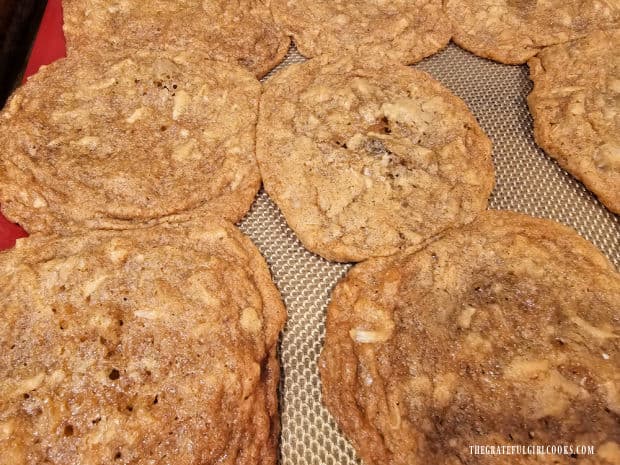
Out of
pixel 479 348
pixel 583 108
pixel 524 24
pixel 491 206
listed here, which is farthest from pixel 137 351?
pixel 524 24

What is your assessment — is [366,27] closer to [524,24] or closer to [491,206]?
[524,24]

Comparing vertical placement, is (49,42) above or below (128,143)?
above

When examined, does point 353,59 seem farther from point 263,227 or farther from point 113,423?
point 113,423

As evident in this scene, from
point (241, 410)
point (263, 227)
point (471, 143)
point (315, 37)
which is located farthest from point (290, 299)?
point (315, 37)

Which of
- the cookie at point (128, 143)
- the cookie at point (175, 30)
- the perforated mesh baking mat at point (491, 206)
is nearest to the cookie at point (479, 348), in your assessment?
the perforated mesh baking mat at point (491, 206)

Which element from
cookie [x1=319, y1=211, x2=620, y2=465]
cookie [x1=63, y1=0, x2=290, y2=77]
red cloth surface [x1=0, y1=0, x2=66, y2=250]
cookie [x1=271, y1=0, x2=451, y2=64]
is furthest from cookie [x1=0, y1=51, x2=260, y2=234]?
cookie [x1=319, y1=211, x2=620, y2=465]

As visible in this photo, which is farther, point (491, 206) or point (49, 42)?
point (49, 42)
